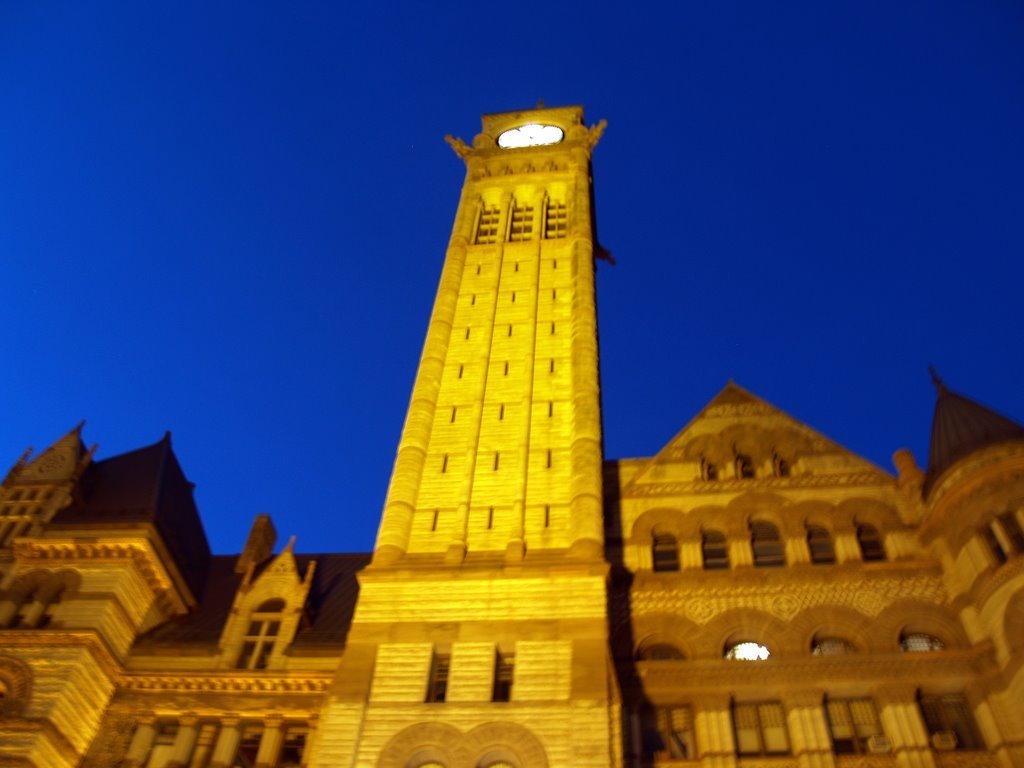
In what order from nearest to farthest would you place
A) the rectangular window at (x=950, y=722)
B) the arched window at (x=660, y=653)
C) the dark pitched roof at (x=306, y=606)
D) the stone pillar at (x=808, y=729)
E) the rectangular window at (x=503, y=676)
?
the rectangular window at (x=950, y=722) < the stone pillar at (x=808, y=729) < the rectangular window at (x=503, y=676) < the arched window at (x=660, y=653) < the dark pitched roof at (x=306, y=606)

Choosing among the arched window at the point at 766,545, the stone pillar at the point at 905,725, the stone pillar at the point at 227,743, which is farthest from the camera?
the arched window at the point at 766,545

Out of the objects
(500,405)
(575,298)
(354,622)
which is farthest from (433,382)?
(354,622)

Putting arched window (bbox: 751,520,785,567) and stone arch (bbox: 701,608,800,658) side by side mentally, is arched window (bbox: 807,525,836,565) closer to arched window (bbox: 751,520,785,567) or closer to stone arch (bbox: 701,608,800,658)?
arched window (bbox: 751,520,785,567)

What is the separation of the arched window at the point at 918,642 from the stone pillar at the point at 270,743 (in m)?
15.6

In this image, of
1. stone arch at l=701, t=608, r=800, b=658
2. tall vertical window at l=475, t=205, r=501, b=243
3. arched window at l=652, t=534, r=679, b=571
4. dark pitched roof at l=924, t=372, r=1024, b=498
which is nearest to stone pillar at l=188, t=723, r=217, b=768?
arched window at l=652, t=534, r=679, b=571

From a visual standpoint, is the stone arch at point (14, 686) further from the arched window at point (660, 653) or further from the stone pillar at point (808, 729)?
the stone pillar at point (808, 729)

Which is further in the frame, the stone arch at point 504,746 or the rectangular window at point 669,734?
the rectangular window at point 669,734

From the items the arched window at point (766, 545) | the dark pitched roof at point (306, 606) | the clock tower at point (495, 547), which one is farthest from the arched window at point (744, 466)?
the dark pitched roof at point (306, 606)

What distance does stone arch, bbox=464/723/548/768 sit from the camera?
71.5ft

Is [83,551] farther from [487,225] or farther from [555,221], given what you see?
[555,221]

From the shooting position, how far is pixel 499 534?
28078mm

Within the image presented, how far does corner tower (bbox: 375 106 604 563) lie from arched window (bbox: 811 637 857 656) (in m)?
5.76

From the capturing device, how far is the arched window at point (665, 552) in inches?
1119

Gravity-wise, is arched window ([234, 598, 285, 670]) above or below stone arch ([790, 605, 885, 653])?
above
